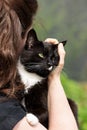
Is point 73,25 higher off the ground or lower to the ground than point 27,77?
higher

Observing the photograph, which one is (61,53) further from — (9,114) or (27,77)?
(9,114)

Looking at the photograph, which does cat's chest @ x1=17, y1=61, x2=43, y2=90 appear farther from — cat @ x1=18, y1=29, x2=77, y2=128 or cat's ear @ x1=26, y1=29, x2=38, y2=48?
cat's ear @ x1=26, y1=29, x2=38, y2=48

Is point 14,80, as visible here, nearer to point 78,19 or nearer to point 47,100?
point 47,100

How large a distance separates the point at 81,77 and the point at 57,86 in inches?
473

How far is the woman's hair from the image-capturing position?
2160 millimetres

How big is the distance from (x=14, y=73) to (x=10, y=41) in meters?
0.14

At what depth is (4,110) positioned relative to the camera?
2090 millimetres

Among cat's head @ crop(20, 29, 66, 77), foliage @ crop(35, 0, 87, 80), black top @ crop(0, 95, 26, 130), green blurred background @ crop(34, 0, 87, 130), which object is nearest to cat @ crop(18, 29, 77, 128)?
cat's head @ crop(20, 29, 66, 77)

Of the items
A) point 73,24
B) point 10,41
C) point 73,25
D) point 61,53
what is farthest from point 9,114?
point 73,24

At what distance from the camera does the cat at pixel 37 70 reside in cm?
250

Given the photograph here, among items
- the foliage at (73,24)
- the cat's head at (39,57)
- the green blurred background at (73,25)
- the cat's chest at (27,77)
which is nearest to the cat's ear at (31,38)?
the cat's head at (39,57)

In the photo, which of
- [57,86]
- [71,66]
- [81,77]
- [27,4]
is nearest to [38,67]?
[57,86]

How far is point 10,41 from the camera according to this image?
7.11 feet

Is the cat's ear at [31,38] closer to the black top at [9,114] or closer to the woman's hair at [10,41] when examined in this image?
the woman's hair at [10,41]
